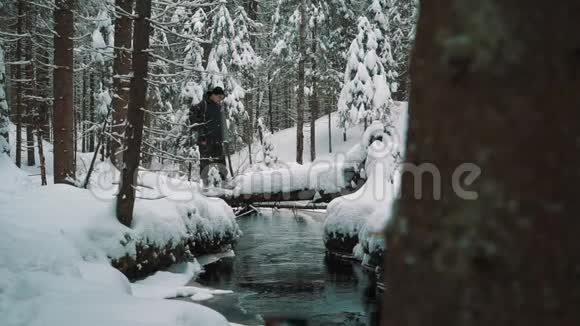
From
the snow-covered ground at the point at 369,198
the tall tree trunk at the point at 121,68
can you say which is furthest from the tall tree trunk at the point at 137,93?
the snow-covered ground at the point at 369,198

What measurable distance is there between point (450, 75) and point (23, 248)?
517cm

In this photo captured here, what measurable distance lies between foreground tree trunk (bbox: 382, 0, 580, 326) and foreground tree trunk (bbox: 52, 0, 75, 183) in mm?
9422

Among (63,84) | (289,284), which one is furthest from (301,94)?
(289,284)

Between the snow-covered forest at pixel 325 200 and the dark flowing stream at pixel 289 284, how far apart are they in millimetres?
51

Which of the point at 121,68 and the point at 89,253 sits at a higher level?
the point at 121,68

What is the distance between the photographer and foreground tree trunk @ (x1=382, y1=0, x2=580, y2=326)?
816 mm

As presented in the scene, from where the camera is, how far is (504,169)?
2.77ft

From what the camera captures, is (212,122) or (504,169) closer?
(504,169)

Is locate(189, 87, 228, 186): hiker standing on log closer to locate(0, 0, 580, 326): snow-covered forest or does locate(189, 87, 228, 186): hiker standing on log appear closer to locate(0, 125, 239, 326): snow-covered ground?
locate(0, 0, 580, 326): snow-covered forest

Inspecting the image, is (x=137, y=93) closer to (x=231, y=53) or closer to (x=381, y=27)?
(x=231, y=53)

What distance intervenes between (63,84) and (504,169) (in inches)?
383

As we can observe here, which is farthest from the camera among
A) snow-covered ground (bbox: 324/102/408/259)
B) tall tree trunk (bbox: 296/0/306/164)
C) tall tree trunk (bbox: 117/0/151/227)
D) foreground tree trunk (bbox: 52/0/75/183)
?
tall tree trunk (bbox: 296/0/306/164)

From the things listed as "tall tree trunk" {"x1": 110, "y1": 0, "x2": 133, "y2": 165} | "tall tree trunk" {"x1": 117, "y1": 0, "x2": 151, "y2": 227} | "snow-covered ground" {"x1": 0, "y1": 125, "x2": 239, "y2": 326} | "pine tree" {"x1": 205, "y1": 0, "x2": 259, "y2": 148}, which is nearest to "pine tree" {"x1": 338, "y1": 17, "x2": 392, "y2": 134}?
"pine tree" {"x1": 205, "y1": 0, "x2": 259, "y2": 148}

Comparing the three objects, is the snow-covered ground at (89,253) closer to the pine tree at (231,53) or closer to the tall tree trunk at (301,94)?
the pine tree at (231,53)
